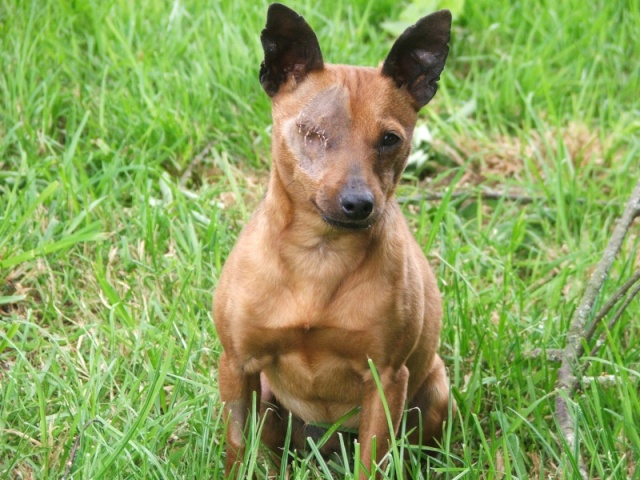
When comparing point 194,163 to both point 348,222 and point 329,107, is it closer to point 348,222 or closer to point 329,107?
point 329,107

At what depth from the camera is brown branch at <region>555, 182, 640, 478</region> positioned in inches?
182

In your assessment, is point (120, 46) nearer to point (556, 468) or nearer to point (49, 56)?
point (49, 56)

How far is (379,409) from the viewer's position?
167 inches

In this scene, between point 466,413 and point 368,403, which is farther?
point 466,413

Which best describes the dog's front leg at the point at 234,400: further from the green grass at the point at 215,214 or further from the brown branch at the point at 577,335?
the brown branch at the point at 577,335

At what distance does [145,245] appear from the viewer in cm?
555

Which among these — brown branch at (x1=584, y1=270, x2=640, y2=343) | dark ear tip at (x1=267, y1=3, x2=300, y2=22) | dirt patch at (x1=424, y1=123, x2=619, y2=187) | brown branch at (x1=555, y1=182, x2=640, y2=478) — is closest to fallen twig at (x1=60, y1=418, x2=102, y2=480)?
dark ear tip at (x1=267, y1=3, x2=300, y2=22)

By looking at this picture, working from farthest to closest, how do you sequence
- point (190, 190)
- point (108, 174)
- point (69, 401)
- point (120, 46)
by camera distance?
1. point (120, 46)
2. point (190, 190)
3. point (108, 174)
4. point (69, 401)

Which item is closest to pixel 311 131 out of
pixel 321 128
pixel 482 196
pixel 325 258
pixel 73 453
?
pixel 321 128

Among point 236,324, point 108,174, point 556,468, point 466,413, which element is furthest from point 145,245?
point 556,468

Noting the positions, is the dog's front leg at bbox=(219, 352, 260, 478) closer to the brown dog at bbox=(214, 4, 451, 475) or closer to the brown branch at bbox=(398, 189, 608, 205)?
the brown dog at bbox=(214, 4, 451, 475)

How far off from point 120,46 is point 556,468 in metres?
3.68

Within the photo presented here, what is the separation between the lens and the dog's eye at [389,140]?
4059 millimetres

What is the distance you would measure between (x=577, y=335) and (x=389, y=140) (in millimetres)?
1487
